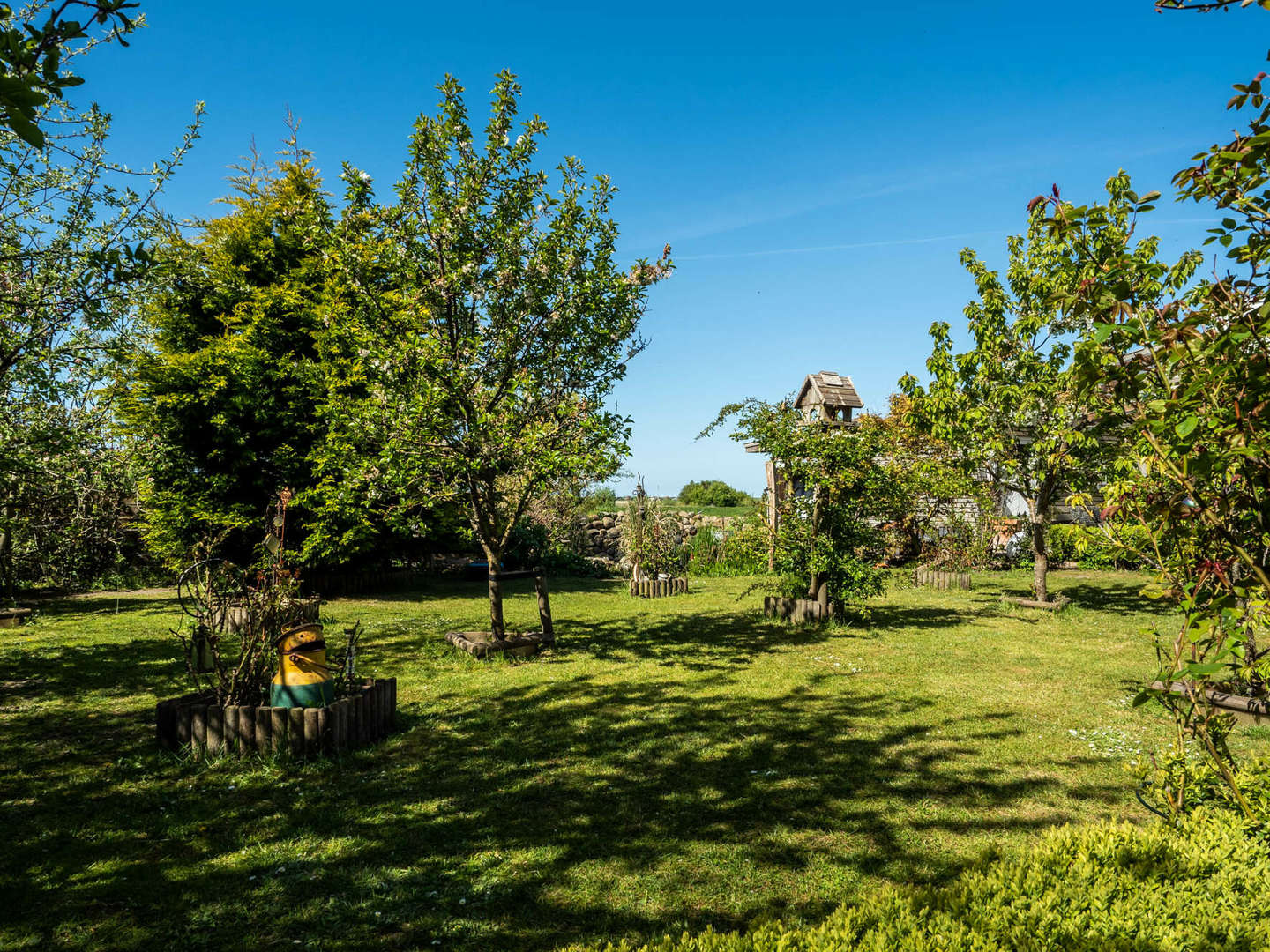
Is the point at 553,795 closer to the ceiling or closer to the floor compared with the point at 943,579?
closer to the floor

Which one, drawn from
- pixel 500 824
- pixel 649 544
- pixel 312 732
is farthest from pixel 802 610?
pixel 312 732

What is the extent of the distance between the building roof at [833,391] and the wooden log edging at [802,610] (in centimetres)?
642

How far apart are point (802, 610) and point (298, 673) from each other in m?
9.73

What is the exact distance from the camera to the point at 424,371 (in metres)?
9.68

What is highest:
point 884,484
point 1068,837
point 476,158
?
point 476,158

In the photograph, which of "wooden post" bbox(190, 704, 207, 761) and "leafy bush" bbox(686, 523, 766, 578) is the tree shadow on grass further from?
"leafy bush" bbox(686, 523, 766, 578)

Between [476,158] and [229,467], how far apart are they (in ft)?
38.2

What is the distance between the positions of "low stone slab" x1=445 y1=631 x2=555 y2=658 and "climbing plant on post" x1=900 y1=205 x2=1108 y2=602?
10.2 metres

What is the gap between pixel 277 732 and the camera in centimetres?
664

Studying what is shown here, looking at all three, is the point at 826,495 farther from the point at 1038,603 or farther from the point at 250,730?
the point at 250,730

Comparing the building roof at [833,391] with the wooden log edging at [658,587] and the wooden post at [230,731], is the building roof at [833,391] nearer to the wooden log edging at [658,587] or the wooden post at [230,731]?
the wooden log edging at [658,587]

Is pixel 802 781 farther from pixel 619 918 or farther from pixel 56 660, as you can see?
pixel 56 660

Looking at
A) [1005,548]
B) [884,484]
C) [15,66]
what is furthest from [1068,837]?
[1005,548]

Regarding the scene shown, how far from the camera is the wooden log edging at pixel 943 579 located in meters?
20.2
